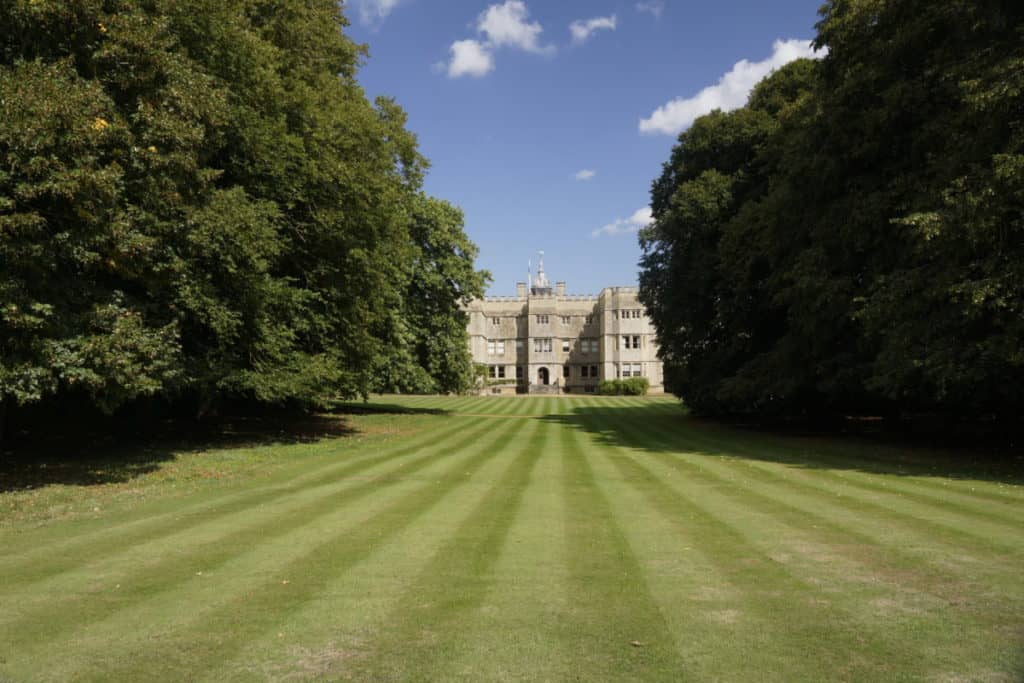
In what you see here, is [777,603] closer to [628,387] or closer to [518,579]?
[518,579]

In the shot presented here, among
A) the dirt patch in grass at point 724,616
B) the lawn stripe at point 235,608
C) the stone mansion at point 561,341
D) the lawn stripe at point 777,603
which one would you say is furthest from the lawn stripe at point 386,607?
the stone mansion at point 561,341

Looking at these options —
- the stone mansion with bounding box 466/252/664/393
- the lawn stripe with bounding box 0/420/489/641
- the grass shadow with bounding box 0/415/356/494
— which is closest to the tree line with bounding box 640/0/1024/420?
the lawn stripe with bounding box 0/420/489/641

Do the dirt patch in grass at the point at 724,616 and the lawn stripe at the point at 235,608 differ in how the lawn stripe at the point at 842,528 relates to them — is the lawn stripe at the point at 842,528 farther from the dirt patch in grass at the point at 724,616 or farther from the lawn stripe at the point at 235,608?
the lawn stripe at the point at 235,608

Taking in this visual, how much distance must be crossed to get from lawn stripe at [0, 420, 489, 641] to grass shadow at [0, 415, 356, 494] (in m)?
5.54

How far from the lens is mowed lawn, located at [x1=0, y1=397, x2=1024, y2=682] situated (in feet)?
15.5

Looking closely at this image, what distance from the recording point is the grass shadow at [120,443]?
45.6 feet

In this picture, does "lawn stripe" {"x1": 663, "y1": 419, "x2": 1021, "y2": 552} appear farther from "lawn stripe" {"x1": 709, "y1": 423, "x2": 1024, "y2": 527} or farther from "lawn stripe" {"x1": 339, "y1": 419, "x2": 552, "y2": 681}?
"lawn stripe" {"x1": 339, "y1": 419, "x2": 552, "y2": 681}

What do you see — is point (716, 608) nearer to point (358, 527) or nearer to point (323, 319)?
point (358, 527)

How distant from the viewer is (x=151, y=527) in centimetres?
916

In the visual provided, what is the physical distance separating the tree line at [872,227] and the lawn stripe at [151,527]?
1404cm

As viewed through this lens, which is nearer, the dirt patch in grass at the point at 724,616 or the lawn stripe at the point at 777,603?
the lawn stripe at the point at 777,603

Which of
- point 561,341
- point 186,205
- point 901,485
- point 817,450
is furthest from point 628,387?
point 186,205

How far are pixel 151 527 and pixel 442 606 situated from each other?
568 centimetres

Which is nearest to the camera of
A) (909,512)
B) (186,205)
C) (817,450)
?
(909,512)
